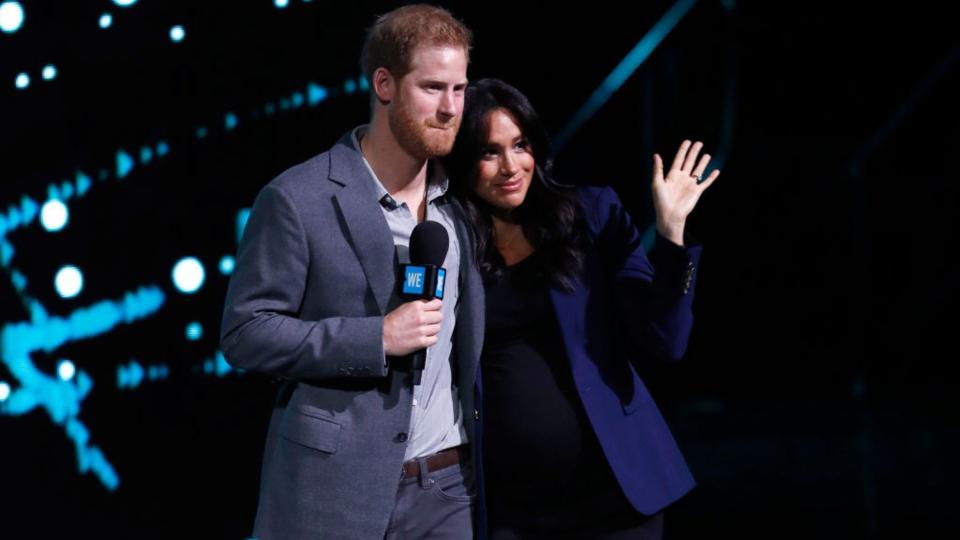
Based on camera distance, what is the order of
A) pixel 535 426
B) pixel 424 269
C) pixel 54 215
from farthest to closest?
pixel 54 215, pixel 535 426, pixel 424 269

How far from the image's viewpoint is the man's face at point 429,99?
202 cm

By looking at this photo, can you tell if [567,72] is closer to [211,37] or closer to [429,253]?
[211,37]

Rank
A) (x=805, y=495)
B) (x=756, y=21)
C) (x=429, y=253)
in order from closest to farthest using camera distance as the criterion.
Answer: (x=429, y=253) → (x=805, y=495) → (x=756, y=21)

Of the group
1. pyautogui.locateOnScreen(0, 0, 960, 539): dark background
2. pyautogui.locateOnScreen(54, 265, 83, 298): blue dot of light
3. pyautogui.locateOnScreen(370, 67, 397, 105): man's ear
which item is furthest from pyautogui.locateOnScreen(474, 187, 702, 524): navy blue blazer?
pyautogui.locateOnScreen(54, 265, 83, 298): blue dot of light

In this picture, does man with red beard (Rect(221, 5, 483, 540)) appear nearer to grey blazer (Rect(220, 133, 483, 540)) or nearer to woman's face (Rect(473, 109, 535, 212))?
grey blazer (Rect(220, 133, 483, 540))

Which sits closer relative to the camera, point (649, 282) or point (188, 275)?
point (649, 282)

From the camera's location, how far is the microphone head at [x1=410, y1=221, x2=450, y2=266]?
191cm

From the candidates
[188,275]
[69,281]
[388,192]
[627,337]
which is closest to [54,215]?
[69,281]

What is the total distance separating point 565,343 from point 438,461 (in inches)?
15.0

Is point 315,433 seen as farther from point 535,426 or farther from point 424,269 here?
point 535,426

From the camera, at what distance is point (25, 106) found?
278 centimetres

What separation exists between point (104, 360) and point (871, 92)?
20.7 ft

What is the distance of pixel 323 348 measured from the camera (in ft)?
6.16

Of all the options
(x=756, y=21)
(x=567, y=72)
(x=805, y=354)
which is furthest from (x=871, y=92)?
(x=567, y=72)
